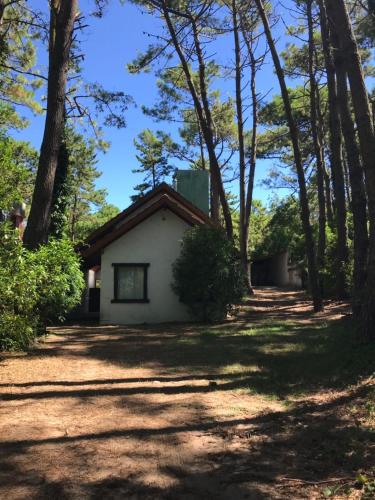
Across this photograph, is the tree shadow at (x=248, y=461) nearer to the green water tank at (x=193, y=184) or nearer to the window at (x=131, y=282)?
the window at (x=131, y=282)

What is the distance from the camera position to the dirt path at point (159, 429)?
411 cm

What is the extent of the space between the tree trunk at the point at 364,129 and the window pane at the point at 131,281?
975cm

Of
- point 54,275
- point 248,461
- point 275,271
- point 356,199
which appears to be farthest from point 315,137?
point 275,271

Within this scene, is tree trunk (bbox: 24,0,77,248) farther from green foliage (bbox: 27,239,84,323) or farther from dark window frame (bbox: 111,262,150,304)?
dark window frame (bbox: 111,262,150,304)

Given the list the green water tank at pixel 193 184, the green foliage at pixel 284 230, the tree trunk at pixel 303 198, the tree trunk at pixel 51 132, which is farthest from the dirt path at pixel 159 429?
the green foliage at pixel 284 230

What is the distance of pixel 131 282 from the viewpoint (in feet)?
57.4

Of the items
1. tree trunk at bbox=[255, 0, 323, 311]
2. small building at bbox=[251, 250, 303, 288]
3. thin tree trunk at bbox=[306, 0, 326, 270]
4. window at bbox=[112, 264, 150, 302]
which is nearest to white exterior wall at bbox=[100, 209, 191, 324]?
window at bbox=[112, 264, 150, 302]

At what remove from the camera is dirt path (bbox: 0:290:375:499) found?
4.11 meters

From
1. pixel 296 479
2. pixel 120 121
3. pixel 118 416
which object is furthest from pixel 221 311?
pixel 296 479

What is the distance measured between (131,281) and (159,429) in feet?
39.9

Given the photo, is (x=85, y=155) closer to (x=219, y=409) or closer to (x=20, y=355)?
(x=20, y=355)

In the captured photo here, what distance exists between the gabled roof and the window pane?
3.83 ft

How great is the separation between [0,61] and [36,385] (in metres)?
9.43

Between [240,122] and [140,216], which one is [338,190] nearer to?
[240,122]
